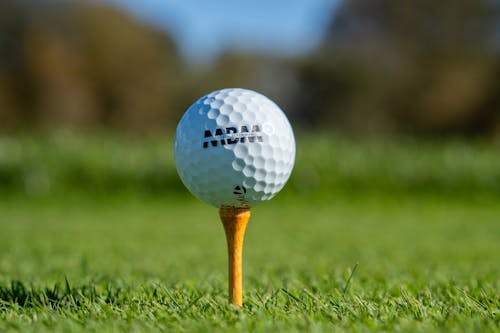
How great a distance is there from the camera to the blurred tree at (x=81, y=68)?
32938 millimetres

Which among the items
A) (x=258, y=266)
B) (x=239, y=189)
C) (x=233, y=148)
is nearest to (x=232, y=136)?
(x=233, y=148)

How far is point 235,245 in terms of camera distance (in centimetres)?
221

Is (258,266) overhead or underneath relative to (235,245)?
underneath

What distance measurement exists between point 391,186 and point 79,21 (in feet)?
100

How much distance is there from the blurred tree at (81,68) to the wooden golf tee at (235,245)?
102 feet

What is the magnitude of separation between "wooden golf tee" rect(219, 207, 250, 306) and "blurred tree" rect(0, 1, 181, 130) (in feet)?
102

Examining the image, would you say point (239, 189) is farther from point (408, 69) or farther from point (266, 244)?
point (408, 69)

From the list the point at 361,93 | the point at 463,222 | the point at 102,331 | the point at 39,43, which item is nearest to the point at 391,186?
the point at 463,222

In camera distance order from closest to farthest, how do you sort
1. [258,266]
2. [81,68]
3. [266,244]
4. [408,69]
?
[258,266] < [266,244] < [408,69] < [81,68]

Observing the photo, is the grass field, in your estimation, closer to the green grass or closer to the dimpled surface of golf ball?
the green grass

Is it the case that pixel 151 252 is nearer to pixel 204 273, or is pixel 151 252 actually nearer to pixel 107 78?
pixel 204 273

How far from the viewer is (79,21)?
116 ft

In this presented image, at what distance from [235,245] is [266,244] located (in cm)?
334

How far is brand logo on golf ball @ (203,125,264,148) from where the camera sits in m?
2.19
